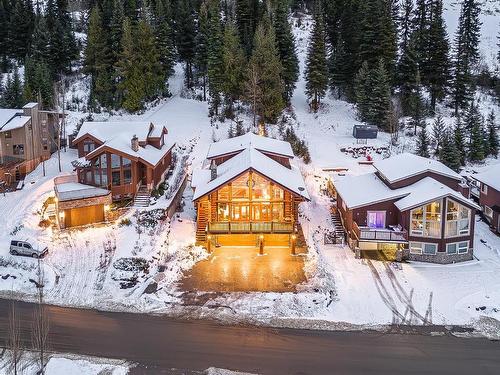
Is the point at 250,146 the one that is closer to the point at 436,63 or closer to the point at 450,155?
the point at 450,155

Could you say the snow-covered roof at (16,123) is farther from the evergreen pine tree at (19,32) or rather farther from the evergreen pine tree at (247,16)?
the evergreen pine tree at (247,16)

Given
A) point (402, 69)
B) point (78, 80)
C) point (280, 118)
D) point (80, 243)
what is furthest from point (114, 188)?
point (402, 69)

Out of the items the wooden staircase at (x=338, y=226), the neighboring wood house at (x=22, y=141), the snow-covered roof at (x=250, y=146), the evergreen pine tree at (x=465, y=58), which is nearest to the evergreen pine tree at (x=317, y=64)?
the evergreen pine tree at (x=465, y=58)

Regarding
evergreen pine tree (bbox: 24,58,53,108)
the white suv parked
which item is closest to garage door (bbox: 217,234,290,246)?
the white suv parked

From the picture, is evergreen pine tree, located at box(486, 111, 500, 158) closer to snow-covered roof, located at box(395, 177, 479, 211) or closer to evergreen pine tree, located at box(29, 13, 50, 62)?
snow-covered roof, located at box(395, 177, 479, 211)

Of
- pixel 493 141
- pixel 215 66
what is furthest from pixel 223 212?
pixel 493 141
